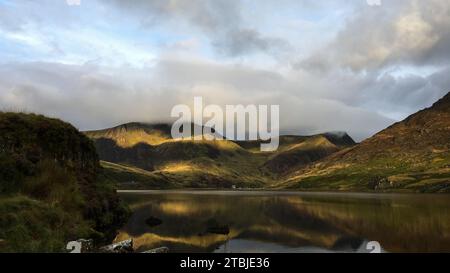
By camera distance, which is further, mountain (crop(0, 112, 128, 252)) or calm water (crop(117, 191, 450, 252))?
calm water (crop(117, 191, 450, 252))

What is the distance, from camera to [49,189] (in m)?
62.2

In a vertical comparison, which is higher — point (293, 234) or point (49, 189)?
point (49, 189)

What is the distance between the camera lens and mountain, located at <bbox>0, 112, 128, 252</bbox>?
4412 centimetres

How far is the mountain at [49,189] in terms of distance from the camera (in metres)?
44.1

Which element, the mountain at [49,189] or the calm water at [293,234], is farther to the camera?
the calm water at [293,234]

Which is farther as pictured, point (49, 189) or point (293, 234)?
point (293, 234)

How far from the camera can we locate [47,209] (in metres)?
53.2

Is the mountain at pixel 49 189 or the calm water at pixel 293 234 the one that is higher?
the mountain at pixel 49 189

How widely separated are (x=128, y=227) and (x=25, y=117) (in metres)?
27.9

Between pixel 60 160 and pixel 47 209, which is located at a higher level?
pixel 60 160

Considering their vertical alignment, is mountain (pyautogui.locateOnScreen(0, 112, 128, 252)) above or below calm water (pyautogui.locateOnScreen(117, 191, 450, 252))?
above
